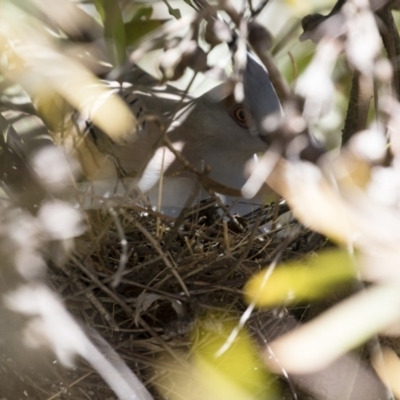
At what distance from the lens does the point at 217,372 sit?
1.07 m

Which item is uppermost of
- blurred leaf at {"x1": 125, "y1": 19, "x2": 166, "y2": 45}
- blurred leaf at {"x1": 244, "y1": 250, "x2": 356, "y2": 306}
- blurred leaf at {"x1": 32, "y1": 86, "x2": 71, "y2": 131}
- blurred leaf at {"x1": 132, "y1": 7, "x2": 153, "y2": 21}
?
blurred leaf at {"x1": 132, "y1": 7, "x2": 153, "y2": 21}

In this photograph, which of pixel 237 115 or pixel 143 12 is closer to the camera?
pixel 143 12

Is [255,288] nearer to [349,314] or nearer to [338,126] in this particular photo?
[349,314]

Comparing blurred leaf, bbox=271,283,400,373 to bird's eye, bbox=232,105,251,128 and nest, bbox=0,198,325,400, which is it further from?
bird's eye, bbox=232,105,251,128

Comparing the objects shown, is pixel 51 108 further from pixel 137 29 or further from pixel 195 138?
pixel 195 138

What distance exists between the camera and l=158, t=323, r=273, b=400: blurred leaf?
1059 mm

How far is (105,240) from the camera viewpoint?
1.05m

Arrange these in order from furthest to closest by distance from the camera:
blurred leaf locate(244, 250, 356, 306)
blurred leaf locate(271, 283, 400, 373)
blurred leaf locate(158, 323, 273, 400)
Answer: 1. blurred leaf locate(158, 323, 273, 400)
2. blurred leaf locate(244, 250, 356, 306)
3. blurred leaf locate(271, 283, 400, 373)

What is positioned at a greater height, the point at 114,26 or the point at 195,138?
the point at 114,26

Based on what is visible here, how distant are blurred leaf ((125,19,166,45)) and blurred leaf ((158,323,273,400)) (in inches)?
17.2

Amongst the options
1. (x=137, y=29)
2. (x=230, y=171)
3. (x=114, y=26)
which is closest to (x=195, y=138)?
(x=230, y=171)

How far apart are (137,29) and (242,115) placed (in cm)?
24

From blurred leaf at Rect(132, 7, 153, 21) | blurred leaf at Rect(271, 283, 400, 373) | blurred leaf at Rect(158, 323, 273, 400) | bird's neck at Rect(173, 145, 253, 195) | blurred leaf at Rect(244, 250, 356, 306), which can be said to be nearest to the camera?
blurred leaf at Rect(271, 283, 400, 373)

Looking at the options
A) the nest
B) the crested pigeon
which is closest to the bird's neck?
the crested pigeon
